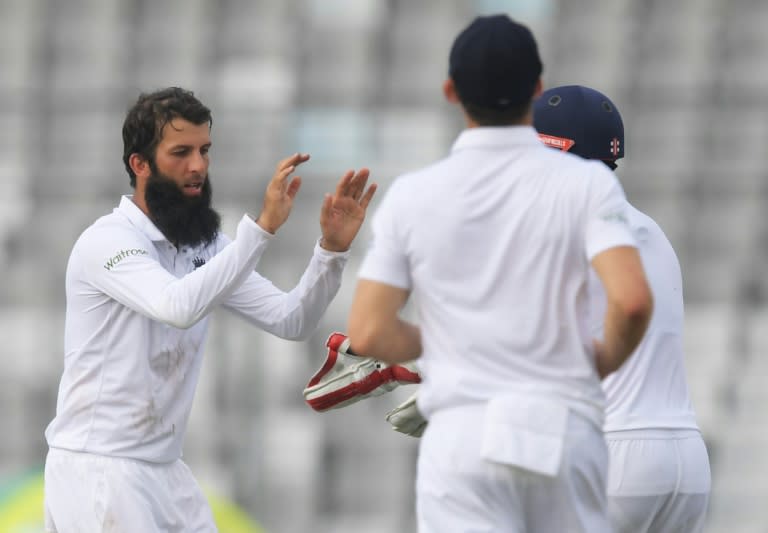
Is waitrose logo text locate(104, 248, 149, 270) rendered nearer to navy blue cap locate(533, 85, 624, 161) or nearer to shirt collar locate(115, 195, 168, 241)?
shirt collar locate(115, 195, 168, 241)

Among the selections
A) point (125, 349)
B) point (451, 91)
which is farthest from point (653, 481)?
point (125, 349)

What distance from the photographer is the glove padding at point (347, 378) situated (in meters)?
4.64

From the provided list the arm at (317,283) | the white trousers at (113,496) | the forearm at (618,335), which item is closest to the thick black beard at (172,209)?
the arm at (317,283)

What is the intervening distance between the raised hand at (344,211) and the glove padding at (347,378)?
1.02ft

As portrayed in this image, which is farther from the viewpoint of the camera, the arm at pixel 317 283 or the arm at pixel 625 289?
the arm at pixel 317 283

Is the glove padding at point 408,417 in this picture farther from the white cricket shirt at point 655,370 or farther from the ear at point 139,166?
the ear at point 139,166

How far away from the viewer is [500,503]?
3344mm

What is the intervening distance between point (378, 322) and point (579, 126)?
1228 millimetres

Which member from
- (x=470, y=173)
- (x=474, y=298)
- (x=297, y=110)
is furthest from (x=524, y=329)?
(x=297, y=110)

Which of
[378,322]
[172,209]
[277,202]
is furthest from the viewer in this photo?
[172,209]

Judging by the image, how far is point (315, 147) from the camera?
1575 cm

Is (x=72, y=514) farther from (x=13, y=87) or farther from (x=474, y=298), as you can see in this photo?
(x=13, y=87)

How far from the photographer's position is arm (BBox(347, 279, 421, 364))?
3.40 m

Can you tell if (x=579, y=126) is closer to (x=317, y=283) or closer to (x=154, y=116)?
(x=317, y=283)
